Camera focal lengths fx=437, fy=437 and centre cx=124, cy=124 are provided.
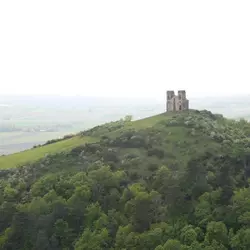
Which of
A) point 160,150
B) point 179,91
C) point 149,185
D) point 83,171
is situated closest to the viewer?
point 149,185

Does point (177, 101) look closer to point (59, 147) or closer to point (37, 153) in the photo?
point (59, 147)

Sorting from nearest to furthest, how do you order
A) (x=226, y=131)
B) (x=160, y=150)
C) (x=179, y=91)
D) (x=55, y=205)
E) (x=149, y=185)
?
1. (x=55, y=205)
2. (x=149, y=185)
3. (x=160, y=150)
4. (x=226, y=131)
5. (x=179, y=91)

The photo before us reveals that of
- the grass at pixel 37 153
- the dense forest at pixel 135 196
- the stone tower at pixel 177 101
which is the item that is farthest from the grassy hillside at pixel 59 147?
the dense forest at pixel 135 196

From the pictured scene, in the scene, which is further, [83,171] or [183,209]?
[83,171]

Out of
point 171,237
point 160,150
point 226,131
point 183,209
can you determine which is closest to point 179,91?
point 226,131

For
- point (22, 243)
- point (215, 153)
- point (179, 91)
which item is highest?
point (179, 91)

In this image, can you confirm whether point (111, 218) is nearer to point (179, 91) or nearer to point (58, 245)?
point (58, 245)

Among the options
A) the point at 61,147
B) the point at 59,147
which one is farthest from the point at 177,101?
the point at 59,147
